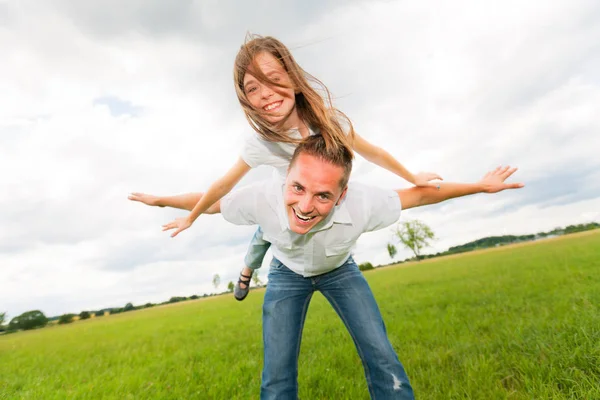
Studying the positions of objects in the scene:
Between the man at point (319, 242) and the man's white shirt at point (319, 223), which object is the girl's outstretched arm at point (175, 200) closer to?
the man at point (319, 242)

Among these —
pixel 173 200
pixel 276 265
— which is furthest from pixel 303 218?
pixel 173 200

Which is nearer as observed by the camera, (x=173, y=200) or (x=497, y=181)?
(x=173, y=200)

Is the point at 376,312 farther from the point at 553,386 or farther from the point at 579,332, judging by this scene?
the point at 579,332

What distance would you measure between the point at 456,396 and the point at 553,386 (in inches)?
30.9


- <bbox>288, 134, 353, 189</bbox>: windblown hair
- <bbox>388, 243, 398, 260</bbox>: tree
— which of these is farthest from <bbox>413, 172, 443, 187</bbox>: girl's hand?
<bbox>388, 243, 398, 260</bbox>: tree

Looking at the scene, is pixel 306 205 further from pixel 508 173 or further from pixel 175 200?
pixel 508 173

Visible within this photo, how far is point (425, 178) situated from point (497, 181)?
0.70 meters

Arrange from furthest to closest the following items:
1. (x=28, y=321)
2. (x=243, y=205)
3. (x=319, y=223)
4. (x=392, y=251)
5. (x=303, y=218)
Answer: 1. (x=392, y=251)
2. (x=28, y=321)
3. (x=243, y=205)
4. (x=319, y=223)
5. (x=303, y=218)

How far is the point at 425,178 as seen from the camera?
3.64 metres

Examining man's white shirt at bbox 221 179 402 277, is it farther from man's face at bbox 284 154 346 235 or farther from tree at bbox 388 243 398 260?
tree at bbox 388 243 398 260

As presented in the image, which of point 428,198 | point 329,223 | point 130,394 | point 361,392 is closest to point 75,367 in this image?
point 130,394

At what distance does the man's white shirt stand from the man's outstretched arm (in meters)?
0.17

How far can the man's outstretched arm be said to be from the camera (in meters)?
Result: 3.51

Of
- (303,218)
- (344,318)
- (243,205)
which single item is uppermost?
(243,205)
